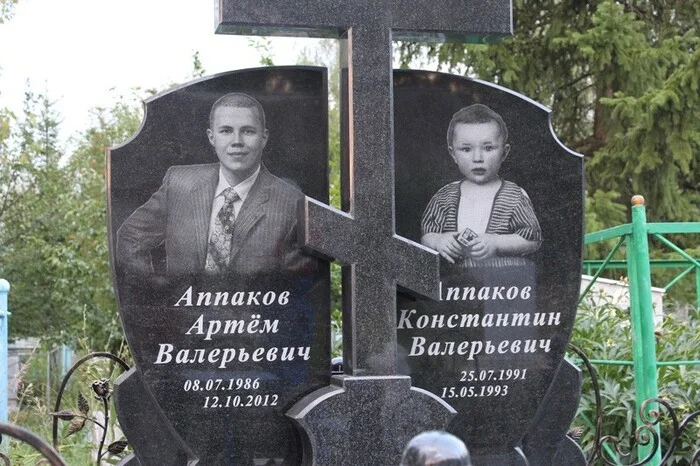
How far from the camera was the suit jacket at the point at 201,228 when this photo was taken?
433 cm

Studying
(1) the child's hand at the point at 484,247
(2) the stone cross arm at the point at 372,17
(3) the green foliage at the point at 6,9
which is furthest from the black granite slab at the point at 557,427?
(3) the green foliage at the point at 6,9

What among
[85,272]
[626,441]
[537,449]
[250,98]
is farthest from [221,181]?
[85,272]

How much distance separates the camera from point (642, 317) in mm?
6035

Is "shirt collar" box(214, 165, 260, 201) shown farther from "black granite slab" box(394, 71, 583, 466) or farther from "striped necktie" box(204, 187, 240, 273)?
"black granite slab" box(394, 71, 583, 466)

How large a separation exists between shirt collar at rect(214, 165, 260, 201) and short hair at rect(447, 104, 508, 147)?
3.22 feet

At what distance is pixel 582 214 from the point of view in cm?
489

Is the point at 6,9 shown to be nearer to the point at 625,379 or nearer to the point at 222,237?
the point at 625,379

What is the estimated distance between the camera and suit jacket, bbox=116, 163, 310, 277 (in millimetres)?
4332

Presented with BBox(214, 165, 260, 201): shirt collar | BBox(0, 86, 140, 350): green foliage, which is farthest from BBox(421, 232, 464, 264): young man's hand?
BBox(0, 86, 140, 350): green foliage

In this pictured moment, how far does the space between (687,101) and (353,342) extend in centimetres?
837

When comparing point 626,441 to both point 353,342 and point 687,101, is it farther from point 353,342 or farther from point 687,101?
point 687,101

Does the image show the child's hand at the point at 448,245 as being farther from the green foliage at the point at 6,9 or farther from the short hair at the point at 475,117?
the green foliage at the point at 6,9

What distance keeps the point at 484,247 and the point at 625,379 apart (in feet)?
8.23

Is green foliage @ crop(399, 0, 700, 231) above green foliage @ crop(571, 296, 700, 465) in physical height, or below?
above
